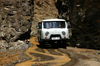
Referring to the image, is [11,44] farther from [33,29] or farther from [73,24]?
[33,29]

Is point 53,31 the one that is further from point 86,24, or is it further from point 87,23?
point 86,24

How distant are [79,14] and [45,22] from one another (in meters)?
5.70

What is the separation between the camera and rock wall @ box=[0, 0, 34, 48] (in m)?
9.75

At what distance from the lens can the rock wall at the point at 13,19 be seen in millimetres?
9750

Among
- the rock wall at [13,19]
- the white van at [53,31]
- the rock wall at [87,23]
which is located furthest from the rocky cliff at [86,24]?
the rock wall at [13,19]

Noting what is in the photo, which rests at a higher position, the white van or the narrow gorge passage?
the white van

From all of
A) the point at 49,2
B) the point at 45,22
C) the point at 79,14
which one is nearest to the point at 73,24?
the point at 79,14

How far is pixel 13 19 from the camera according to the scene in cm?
1113

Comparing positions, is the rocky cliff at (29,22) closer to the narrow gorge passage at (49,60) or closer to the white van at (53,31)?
the white van at (53,31)

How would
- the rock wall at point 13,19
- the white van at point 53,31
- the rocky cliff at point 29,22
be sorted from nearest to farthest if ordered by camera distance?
the rock wall at point 13,19, the white van at point 53,31, the rocky cliff at point 29,22

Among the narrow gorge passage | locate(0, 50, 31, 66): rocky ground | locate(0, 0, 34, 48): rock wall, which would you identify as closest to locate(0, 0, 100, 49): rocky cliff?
locate(0, 0, 34, 48): rock wall

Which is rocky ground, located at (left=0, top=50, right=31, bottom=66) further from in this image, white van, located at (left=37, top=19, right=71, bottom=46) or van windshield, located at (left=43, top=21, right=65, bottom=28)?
van windshield, located at (left=43, top=21, right=65, bottom=28)

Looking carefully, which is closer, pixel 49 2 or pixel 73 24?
pixel 73 24

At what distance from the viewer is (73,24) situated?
1623 centimetres
